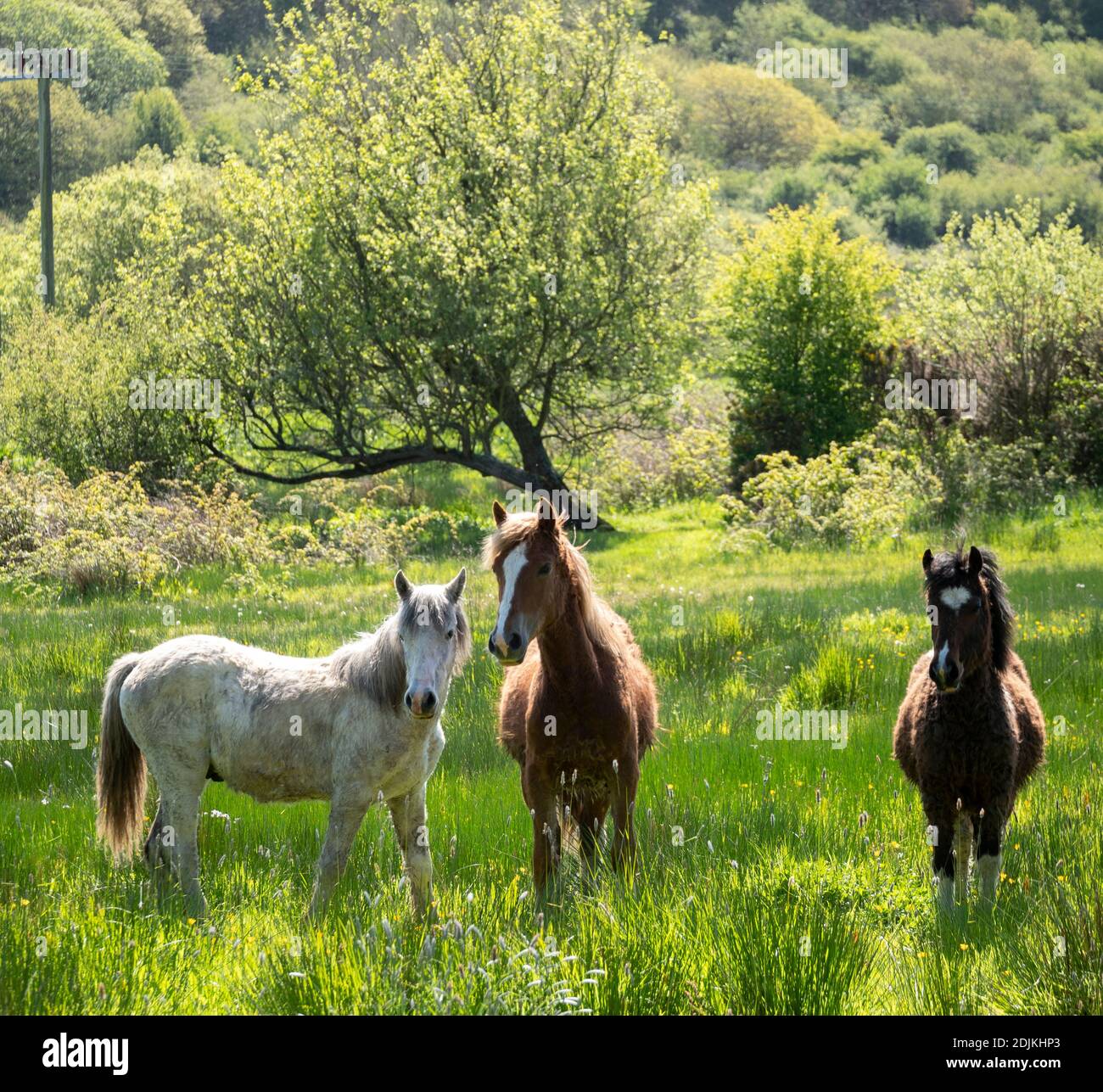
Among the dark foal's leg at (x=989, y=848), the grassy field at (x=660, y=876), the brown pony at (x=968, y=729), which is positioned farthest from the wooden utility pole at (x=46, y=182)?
the dark foal's leg at (x=989, y=848)

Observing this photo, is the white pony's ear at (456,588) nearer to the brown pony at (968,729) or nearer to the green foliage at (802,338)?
the brown pony at (968,729)

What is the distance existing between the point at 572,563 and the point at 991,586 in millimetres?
2347

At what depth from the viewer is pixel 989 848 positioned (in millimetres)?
6512

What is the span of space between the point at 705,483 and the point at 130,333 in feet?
47.9

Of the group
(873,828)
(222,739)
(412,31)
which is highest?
(412,31)

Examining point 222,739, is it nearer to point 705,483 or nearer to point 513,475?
point 513,475

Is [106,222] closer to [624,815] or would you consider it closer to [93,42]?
[93,42]

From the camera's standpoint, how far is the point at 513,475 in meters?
26.9

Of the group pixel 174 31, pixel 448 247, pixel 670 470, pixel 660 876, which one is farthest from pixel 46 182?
pixel 174 31

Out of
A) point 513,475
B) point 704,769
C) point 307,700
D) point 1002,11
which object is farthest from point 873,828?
point 1002,11

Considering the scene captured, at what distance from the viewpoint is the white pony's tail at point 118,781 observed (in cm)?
677

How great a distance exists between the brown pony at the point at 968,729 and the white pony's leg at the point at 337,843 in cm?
312

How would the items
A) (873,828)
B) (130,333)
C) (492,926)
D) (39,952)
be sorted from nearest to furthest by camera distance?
(39,952) → (492,926) → (873,828) → (130,333)

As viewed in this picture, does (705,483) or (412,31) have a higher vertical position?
(412,31)
